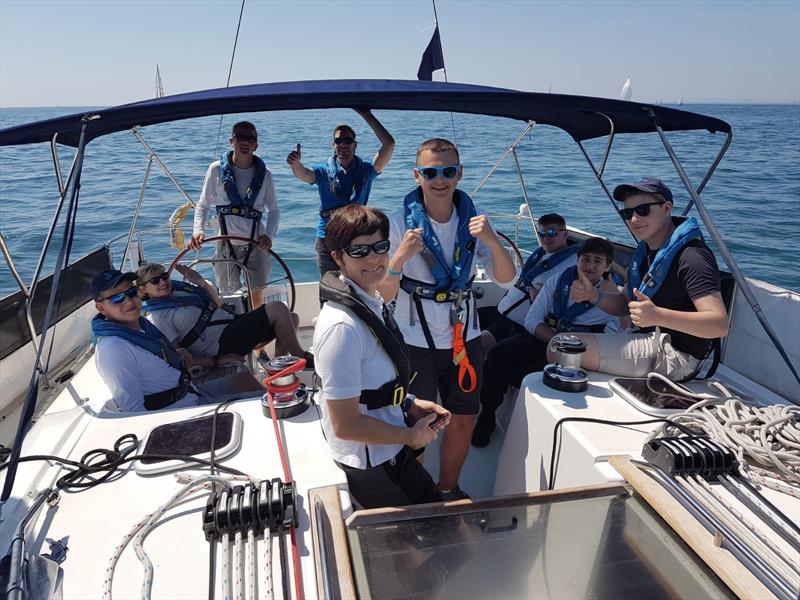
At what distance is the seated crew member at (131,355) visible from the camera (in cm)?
210

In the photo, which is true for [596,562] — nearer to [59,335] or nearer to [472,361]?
[472,361]

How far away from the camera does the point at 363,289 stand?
55.4 inches

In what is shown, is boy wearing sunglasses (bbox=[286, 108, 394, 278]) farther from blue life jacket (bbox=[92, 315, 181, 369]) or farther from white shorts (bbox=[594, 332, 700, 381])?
white shorts (bbox=[594, 332, 700, 381])

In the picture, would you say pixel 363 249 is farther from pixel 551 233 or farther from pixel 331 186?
pixel 331 186

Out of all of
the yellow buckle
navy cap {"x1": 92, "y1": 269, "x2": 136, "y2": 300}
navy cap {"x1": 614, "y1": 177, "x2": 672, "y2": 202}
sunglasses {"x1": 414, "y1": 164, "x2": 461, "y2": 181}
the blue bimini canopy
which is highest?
the blue bimini canopy

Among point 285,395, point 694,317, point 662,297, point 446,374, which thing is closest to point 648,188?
point 662,297

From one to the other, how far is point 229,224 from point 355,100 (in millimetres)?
2386

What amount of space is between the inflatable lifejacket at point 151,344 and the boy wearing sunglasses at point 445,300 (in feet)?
3.45

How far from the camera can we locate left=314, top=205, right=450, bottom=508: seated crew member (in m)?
1.30

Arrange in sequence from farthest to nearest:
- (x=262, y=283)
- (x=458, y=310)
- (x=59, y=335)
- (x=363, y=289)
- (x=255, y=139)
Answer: (x=262, y=283) < (x=255, y=139) < (x=59, y=335) < (x=458, y=310) < (x=363, y=289)

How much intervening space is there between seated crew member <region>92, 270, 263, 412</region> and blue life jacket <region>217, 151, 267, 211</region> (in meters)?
1.72

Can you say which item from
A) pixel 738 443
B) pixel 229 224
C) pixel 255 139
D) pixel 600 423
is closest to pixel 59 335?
pixel 229 224

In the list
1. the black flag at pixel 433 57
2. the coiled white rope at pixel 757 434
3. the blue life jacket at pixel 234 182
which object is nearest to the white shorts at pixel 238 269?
the blue life jacket at pixel 234 182

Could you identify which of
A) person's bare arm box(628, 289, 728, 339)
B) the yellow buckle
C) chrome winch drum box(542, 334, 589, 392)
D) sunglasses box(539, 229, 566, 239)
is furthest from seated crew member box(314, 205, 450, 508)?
sunglasses box(539, 229, 566, 239)
